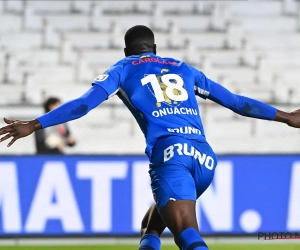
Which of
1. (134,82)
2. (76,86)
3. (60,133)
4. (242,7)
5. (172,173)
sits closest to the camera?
(172,173)

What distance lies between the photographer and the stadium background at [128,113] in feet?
31.9

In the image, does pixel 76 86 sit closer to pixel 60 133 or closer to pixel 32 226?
pixel 60 133

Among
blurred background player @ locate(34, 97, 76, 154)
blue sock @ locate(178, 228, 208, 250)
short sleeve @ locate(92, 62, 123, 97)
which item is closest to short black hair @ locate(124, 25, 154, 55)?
short sleeve @ locate(92, 62, 123, 97)

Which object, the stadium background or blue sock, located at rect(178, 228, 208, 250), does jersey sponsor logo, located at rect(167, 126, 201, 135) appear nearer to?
blue sock, located at rect(178, 228, 208, 250)

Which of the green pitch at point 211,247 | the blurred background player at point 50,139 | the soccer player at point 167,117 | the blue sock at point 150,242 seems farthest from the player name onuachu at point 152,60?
the blurred background player at point 50,139

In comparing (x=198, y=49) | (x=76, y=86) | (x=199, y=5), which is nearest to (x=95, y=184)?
(x=76, y=86)

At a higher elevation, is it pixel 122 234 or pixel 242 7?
pixel 242 7

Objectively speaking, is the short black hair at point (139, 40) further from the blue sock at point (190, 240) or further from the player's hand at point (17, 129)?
the blue sock at point (190, 240)

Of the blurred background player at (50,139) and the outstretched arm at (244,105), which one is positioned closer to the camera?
the outstretched arm at (244,105)

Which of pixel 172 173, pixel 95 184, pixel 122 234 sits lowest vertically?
pixel 122 234

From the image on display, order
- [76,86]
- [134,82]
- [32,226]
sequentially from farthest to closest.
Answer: [76,86] < [32,226] < [134,82]

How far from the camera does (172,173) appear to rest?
4.77 meters

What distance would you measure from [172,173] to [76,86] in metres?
12.7

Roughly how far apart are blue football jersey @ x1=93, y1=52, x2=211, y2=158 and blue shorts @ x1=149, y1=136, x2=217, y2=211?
85mm
